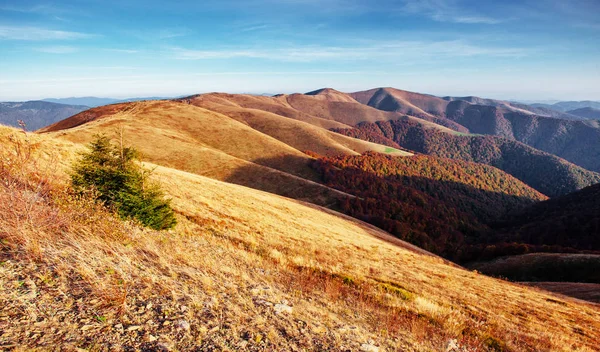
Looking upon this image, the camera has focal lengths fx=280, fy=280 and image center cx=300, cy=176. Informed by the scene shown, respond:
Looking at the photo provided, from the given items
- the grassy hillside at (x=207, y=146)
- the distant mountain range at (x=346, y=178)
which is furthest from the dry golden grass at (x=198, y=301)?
the distant mountain range at (x=346, y=178)

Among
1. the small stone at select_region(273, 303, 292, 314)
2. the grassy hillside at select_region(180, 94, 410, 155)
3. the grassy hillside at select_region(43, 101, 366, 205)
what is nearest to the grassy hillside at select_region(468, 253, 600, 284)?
the grassy hillside at select_region(43, 101, 366, 205)

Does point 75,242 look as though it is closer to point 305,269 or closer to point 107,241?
point 107,241

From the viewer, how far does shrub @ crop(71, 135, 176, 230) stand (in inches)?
523

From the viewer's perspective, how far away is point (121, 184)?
13766 mm

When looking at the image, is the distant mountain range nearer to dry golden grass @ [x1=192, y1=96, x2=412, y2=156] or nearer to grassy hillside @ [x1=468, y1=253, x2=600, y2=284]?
dry golden grass @ [x1=192, y1=96, x2=412, y2=156]

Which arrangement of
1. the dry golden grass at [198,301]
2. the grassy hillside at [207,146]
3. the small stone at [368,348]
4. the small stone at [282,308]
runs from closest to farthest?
the dry golden grass at [198,301], the small stone at [368,348], the small stone at [282,308], the grassy hillside at [207,146]

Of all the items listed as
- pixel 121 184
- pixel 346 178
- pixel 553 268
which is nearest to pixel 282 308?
pixel 121 184

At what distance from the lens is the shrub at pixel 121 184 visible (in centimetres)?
1330

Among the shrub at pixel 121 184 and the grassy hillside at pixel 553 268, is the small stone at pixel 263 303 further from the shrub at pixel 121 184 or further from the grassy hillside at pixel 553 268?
the grassy hillside at pixel 553 268

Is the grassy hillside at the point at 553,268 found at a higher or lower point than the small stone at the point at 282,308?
lower

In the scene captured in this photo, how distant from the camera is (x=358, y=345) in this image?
6855 millimetres

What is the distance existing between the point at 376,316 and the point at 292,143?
160 meters

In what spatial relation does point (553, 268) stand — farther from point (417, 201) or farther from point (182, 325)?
point (417, 201)

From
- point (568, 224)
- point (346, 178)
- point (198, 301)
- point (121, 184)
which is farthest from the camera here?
point (346, 178)
